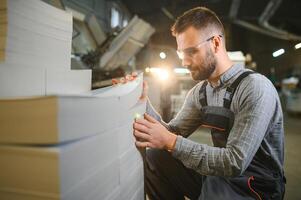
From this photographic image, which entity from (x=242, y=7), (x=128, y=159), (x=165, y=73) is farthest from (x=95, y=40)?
(x=128, y=159)

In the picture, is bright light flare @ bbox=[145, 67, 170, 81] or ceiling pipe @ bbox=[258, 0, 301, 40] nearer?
bright light flare @ bbox=[145, 67, 170, 81]

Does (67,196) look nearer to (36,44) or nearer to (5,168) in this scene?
(5,168)

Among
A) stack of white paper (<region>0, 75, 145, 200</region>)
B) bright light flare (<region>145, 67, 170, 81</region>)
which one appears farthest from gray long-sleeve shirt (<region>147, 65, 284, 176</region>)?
bright light flare (<region>145, 67, 170, 81</region>)

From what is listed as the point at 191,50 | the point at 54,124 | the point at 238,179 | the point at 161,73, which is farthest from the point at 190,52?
the point at 161,73

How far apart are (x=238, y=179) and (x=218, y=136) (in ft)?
0.91

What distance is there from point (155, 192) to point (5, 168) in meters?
1.09

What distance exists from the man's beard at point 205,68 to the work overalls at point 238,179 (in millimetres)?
164

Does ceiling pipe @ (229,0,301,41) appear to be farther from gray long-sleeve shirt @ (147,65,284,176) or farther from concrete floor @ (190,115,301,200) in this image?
gray long-sleeve shirt @ (147,65,284,176)

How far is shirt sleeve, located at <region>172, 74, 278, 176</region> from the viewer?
1.21 m

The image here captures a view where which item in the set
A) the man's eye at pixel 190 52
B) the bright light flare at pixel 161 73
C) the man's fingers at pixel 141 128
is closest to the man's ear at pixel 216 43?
the man's eye at pixel 190 52

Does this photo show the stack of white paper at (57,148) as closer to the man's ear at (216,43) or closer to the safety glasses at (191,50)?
the safety glasses at (191,50)

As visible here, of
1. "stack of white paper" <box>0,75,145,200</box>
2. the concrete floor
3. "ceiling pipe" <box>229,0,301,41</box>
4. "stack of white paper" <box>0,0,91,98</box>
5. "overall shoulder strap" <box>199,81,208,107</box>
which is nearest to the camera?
"stack of white paper" <box>0,75,145,200</box>

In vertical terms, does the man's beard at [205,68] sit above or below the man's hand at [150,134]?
above

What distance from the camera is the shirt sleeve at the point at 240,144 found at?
1.21m
